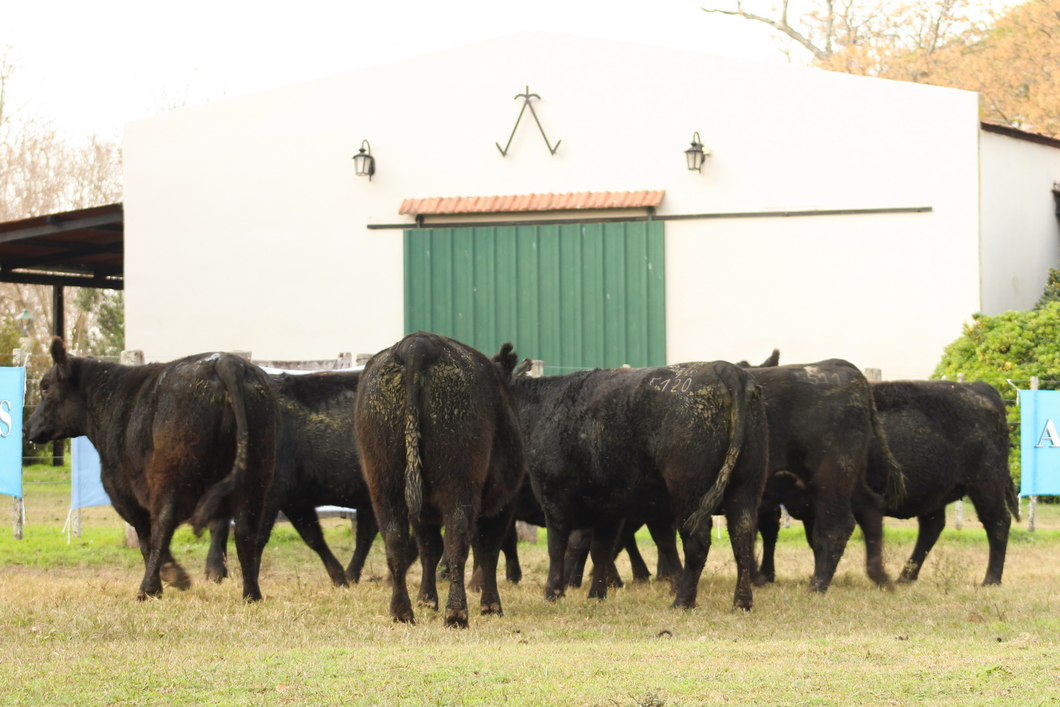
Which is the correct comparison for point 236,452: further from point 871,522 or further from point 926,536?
point 926,536

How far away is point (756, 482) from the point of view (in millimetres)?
7820

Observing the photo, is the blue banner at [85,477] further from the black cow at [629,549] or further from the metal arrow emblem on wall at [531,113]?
the metal arrow emblem on wall at [531,113]

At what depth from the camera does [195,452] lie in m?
7.84

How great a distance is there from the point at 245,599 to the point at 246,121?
14.4 meters

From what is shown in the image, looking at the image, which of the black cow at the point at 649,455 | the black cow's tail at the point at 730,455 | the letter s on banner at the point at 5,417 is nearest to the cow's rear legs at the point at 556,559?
the black cow at the point at 649,455

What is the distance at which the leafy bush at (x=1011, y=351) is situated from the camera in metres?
16.4

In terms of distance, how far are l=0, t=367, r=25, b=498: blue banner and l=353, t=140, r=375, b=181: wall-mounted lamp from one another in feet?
28.9

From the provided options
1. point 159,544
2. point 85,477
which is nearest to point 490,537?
point 159,544

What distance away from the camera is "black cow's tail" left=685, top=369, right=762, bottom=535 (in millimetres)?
7463

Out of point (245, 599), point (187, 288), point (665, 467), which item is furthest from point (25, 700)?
point (187, 288)

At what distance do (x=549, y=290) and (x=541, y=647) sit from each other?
1370cm

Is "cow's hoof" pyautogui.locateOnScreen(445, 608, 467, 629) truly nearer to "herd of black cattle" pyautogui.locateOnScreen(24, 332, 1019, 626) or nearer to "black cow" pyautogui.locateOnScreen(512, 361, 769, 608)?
"herd of black cattle" pyautogui.locateOnScreen(24, 332, 1019, 626)

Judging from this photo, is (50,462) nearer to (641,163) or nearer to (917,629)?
(641,163)

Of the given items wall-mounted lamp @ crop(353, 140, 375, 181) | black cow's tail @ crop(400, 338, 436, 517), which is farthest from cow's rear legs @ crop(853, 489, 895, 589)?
wall-mounted lamp @ crop(353, 140, 375, 181)
